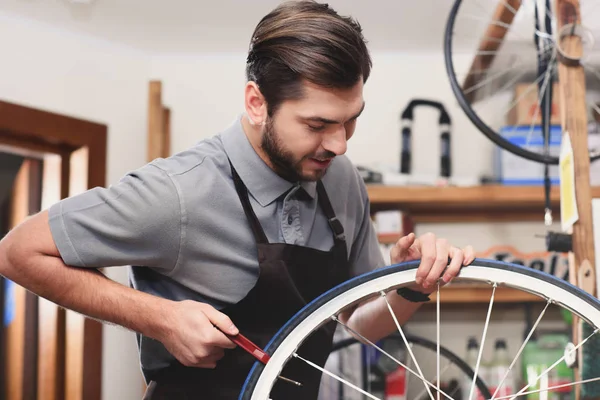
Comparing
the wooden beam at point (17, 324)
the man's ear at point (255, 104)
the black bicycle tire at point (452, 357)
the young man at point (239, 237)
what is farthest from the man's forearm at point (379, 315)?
the wooden beam at point (17, 324)

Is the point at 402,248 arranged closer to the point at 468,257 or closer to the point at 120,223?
the point at 468,257

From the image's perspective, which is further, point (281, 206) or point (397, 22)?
point (397, 22)

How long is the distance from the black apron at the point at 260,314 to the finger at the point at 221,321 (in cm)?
18

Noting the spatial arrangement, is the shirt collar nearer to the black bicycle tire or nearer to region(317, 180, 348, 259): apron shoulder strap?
region(317, 180, 348, 259): apron shoulder strap

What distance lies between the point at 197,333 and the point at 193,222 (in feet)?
0.65

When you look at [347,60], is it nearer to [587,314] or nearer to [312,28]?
[312,28]

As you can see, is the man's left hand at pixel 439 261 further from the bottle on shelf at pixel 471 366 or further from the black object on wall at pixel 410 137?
the black object on wall at pixel 410 137

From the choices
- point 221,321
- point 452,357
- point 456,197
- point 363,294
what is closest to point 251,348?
point 221,321

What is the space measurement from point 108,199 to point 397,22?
1731mm

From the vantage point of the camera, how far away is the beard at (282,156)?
107cm

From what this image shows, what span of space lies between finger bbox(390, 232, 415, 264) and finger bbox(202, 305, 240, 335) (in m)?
0.26

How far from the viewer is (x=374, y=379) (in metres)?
2.31

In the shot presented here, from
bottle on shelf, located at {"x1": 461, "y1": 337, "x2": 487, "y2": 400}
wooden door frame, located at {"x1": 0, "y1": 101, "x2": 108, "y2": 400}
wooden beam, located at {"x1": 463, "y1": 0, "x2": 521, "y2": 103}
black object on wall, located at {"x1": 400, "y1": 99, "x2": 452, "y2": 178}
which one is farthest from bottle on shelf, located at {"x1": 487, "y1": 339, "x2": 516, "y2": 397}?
wooden door frame, located at {"x1": 0, "y1": 101, "x2": 108, "y2": 400}

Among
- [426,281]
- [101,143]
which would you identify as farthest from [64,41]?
[426,281]
